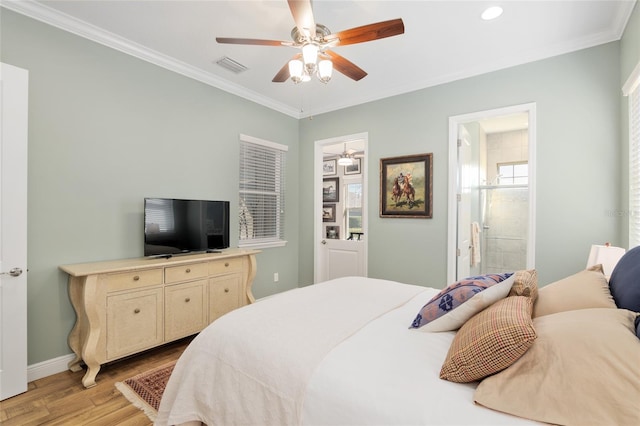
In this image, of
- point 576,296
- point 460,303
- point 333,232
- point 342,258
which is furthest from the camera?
point 333,232

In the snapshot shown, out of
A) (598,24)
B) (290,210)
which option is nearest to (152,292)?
(290,210)

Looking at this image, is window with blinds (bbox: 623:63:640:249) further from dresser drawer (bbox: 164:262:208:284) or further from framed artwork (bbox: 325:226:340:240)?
framed artwork (bbox: 325:226:340:240)

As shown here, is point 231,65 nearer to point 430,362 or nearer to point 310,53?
point 310,53

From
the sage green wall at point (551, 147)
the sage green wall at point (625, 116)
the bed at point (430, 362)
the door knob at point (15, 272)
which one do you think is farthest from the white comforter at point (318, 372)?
the sage green wall at point (625, 116)

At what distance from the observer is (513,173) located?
17.1ft

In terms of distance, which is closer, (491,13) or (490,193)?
(491,13)

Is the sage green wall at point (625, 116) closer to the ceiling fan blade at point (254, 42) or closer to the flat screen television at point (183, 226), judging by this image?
the ceiling fan blade at point (254, 42)

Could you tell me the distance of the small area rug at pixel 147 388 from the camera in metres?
1.99

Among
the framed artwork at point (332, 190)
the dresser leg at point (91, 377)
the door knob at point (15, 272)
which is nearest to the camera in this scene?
the door knob at point (15, 272)

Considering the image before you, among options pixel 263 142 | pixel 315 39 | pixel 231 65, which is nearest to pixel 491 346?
pixel 315 39

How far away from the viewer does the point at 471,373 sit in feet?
3.30

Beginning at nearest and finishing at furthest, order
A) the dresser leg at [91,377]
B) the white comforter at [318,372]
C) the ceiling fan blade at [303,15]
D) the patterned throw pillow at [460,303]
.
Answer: the white comforter at [318,372] < the patterned throw pillow at [460,303] < the ceiling fan blade at [303,15] < the dresser leg at [91,377]

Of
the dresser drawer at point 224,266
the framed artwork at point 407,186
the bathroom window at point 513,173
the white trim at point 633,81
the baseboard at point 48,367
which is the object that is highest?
the white trim at point 633,81

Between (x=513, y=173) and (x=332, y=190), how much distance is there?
339 cm
